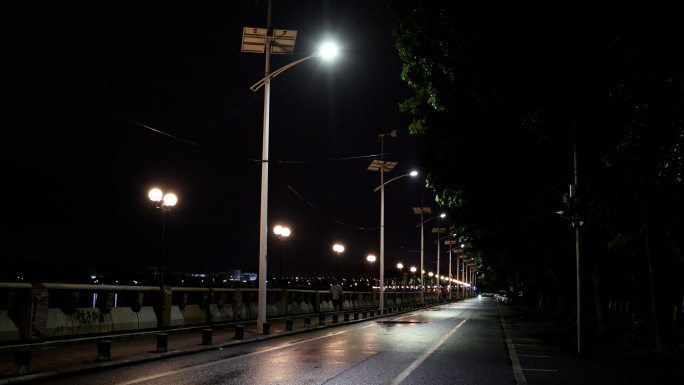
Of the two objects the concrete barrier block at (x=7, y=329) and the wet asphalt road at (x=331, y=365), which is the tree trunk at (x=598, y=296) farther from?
the concrete barrier block at (x=7, y=329)

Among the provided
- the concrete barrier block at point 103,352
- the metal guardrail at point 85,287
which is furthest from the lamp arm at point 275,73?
the concrete barrier block at point 103,352

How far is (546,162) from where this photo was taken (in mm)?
20641

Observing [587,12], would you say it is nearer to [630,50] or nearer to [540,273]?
[630,50]

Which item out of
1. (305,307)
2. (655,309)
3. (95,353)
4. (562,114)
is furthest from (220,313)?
(655,309)

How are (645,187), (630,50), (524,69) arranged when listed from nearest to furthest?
(630,50), (524,69), (645,187)

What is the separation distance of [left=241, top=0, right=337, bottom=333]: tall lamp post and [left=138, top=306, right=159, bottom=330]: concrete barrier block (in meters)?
3.40

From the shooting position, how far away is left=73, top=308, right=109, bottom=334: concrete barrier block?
16100 millimetres

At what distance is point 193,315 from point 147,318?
3.22 meters

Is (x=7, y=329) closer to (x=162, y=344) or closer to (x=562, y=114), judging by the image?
(x=162, y=344)

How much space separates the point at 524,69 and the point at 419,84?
4.12 meters

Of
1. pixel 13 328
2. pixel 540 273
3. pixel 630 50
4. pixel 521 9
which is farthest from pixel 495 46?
pixel 540 273

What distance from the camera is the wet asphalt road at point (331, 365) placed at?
10.6 metres

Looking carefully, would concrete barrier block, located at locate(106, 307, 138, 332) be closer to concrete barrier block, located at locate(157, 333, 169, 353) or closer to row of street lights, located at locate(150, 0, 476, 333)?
row of street lights, located at locate(150, 0, 476, 333)

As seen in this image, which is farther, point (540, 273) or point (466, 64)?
point (540, 273)
